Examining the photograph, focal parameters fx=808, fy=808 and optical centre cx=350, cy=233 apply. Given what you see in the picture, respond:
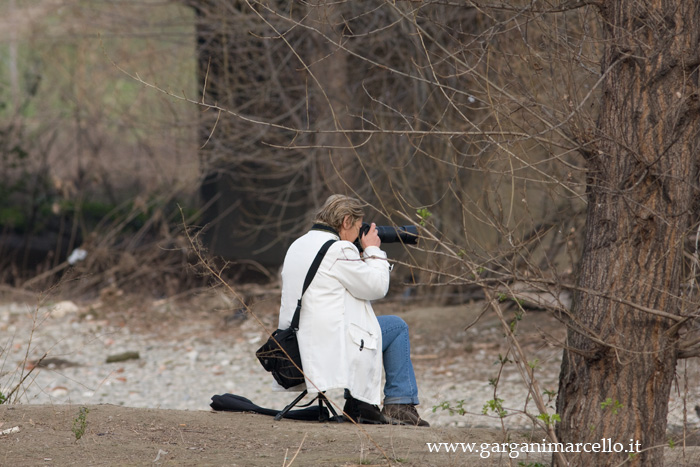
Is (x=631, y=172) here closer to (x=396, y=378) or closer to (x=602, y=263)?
(x=602, y=263)

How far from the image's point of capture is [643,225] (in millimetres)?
3334

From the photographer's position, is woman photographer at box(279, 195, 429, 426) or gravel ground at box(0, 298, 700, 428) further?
gravel ground at box(0, 298, 700, 428)

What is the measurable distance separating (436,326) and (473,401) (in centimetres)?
257

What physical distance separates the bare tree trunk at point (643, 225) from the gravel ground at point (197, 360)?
7.63 feet

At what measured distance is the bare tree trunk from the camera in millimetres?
3328

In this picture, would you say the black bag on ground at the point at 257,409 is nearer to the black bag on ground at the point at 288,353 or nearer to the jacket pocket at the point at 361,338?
the black bag on ground at the point at 288,353

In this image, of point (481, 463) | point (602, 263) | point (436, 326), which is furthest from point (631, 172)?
point (436, 326)

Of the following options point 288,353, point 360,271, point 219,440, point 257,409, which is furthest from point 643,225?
point 257,409

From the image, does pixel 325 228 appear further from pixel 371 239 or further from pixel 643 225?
pixel 643 225

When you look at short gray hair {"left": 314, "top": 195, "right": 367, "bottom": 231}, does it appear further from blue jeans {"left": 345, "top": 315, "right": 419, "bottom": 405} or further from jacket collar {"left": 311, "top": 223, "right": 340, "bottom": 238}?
blue jeans {"left": 345, "top": 315, "right": 419, "bottom": 405}

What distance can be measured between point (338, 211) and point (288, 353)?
82 cm

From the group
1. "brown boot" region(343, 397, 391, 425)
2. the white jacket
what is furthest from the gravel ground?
the white jacket

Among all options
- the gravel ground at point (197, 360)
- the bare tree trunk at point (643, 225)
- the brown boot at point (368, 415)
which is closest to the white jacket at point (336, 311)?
the brown boot at point (368, 415)

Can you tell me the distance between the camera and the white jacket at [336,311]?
430cm
